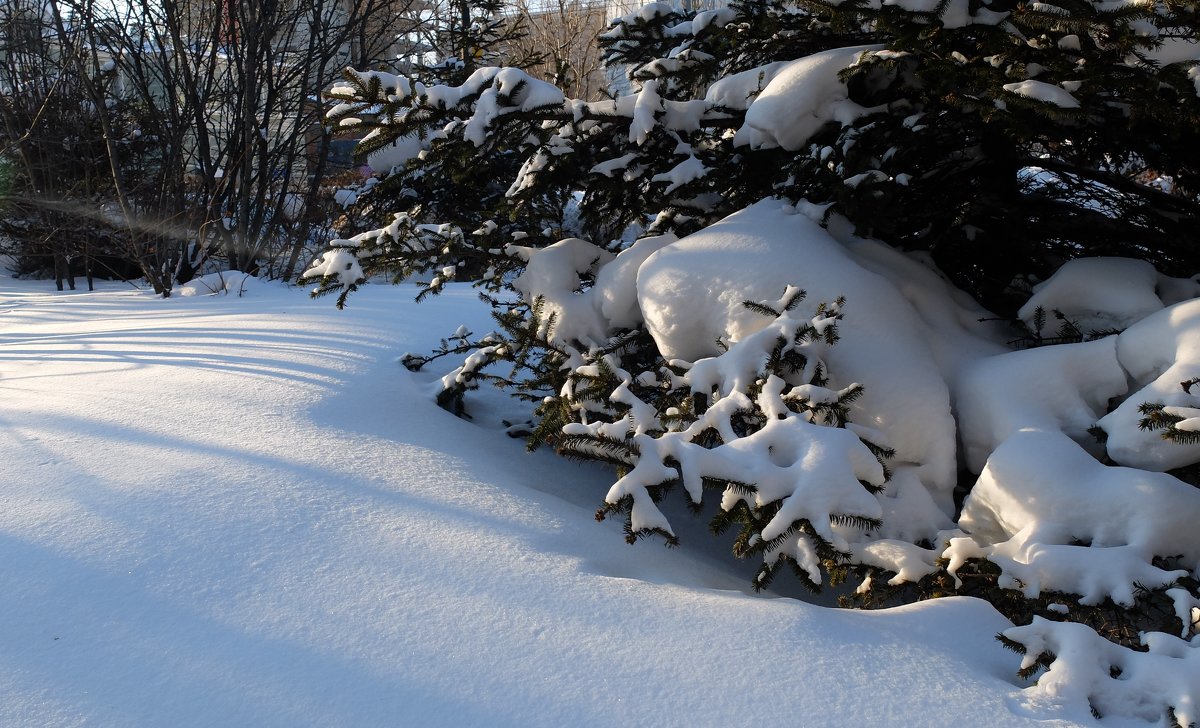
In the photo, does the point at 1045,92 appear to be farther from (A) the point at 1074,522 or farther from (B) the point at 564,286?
(B) the point at 564,286

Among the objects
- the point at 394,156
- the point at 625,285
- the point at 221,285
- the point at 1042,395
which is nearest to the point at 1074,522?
the point at 1042,395

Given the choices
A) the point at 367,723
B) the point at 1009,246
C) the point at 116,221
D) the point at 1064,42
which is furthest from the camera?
the point at 116,221

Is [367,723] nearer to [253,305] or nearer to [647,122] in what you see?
[647,122]

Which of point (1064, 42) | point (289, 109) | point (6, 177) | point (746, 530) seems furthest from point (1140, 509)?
point (6, 177)

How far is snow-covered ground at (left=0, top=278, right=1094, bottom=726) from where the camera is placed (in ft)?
4.84

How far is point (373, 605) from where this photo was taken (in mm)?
1744

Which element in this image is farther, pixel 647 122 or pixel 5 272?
pixel 5 272

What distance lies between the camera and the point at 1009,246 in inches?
119

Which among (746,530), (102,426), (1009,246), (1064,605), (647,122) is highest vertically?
(647,122)

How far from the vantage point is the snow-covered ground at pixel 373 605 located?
147cm

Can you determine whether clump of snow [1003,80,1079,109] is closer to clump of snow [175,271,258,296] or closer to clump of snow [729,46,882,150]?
clump of snow [729,46,882,150]

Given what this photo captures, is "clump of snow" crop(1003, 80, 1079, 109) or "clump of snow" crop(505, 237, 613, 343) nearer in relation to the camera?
"clump of snow" crop(1003, 80, 1079, 109)

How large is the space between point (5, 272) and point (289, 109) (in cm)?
466

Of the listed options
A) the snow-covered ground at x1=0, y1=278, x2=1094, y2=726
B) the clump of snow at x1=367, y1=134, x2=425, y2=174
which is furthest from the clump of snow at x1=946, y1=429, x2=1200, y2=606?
the clump of snow at x1=367, y1=134, x2=425, y2=174
